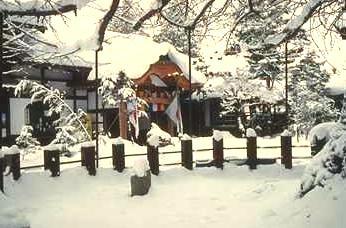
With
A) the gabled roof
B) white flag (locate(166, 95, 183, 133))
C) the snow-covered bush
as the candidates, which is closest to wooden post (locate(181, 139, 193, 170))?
the snow-covered bush

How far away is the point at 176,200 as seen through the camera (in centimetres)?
1104

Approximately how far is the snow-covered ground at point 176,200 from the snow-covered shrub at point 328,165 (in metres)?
0.19

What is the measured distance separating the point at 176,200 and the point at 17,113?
1270cm

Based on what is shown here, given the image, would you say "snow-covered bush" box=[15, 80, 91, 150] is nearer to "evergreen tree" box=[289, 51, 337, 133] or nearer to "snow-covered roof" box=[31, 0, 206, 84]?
"snow-covered roof" box=[31, 0, 206, 84]

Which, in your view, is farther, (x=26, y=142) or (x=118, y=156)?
(x=26, y=142)

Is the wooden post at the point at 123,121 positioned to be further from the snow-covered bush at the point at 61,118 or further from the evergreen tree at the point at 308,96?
the evergreen tree at the point at 308,96

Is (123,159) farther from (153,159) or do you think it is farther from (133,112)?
(133,112)

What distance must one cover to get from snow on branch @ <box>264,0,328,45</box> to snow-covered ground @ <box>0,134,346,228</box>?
263cm

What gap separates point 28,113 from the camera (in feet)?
→ 75.8

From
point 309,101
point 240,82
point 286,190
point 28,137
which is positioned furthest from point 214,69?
point 286,190

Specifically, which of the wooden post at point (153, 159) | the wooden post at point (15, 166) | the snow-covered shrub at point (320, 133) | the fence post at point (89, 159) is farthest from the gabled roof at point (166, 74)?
the wooden post at point (15, 166)

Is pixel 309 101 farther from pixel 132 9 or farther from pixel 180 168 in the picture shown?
pixel 132 9

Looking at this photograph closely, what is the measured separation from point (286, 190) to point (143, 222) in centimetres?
274

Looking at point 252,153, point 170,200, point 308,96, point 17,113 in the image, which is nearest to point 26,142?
point 17,113
